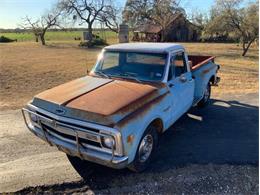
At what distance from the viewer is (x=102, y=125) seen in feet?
10.9

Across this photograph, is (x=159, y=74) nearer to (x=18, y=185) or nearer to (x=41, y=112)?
(x=41, y=112)

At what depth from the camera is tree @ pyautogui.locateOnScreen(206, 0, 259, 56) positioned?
2138cm

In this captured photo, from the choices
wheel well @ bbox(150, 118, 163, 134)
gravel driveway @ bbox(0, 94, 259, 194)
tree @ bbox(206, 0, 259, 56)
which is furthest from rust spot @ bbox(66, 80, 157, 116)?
tree @ bbox(206, 0, 259, 56)

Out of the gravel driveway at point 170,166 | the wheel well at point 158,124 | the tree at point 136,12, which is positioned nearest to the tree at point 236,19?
the tree at point 136,12

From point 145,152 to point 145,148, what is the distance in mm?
65

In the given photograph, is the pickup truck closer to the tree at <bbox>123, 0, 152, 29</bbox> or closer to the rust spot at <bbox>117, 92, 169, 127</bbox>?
the rust spot at <bbox>117, 92, 169, 127</bbox>

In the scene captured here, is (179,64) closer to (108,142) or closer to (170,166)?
(170,166)

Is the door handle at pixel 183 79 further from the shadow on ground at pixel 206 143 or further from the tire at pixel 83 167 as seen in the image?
the tire at pixel 83 167

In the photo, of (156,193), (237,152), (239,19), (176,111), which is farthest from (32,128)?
(239,19)

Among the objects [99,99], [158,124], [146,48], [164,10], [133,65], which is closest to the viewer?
[99,99]

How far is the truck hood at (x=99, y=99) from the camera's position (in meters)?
3.44

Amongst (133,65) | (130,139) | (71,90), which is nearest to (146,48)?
(133,65)

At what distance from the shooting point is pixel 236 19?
22.7m

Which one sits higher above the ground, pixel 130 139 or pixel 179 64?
pixel 179 64
